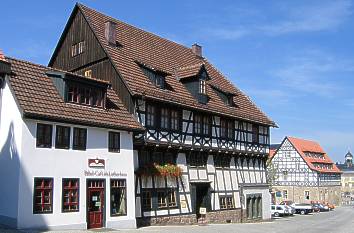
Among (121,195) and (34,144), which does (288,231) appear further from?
(34,144)

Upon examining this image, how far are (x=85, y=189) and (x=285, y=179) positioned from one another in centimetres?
6299

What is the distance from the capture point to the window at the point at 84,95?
944 inches

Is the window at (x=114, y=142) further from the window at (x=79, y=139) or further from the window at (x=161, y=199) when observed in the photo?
the window at (x=161, y=199)

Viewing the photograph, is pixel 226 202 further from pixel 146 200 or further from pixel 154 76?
pixel 154 76

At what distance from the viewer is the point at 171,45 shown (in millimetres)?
38250

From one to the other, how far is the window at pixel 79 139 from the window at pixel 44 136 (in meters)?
1.41

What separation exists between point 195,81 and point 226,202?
9331mm

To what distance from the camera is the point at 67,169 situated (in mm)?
22375

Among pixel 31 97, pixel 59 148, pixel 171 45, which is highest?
pixel 171 45

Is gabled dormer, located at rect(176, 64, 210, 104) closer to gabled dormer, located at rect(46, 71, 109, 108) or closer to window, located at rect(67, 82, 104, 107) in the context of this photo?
gabled dormer, located at rect(46, 71, 109, 108)

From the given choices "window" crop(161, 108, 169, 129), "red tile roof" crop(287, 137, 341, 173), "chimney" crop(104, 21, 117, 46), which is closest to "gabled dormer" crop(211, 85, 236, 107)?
"window" crop(161, 108, 169, 129)

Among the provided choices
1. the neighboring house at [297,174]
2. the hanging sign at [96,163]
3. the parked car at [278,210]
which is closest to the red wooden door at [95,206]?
the hanging sign at [96,163]

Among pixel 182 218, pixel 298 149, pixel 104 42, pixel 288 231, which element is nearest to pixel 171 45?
pixel 104 42

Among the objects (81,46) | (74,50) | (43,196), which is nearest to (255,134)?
(81,46)
